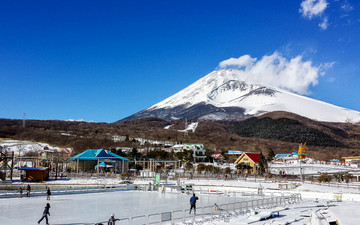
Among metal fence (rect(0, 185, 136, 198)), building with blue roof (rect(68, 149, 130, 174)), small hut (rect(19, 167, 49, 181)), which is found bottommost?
metal fence (rect(0, 185, 136, 198))

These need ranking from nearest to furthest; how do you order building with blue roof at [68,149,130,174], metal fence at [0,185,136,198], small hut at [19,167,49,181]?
metal fence at [0,185,136,198] < small hut at [19,167,49,181] < building with blue roof at [68,149,130,174]

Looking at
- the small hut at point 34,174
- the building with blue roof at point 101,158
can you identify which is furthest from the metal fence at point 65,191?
the building with blue roof at point 101,158

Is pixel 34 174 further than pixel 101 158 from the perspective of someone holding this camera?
No

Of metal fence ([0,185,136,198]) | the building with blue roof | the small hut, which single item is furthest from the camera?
the building with blue roof

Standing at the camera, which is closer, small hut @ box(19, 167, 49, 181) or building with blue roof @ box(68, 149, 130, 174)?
small hut @ box(19, 167, 49, 181)

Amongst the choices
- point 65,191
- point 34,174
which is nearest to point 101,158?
point 34,174

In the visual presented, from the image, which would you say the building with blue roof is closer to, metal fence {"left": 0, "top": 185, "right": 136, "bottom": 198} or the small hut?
the small hut

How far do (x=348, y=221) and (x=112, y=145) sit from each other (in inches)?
3138

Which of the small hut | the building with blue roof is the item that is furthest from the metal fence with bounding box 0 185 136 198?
the building with blue roof

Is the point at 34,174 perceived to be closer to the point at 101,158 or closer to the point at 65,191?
the point at 101,158

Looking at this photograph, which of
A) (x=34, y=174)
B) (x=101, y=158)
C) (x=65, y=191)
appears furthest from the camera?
(x=101, y=158)

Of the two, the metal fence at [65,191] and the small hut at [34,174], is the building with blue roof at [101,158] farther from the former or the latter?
the metal fence at [65,191]

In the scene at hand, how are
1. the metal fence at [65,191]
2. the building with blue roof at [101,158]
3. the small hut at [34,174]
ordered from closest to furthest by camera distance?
the metal fence at [65,191] < the small hut at [34,174] < the building with blue roof at [101,158]

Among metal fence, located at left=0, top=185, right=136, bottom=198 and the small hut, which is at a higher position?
the small hut
